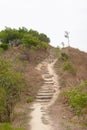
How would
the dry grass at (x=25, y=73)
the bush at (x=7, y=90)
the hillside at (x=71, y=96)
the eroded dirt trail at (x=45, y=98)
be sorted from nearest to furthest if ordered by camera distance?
the hillside at (x=71, y=96) → the eroded dirt trail at (x=45, y=98) → the bush at (x=7, y=90) → the dry grass at (x=25, y=73)

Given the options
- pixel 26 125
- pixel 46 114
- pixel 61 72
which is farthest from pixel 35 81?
pixel 26 125

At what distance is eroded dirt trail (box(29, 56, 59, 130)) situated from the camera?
A: 1669 centimetres

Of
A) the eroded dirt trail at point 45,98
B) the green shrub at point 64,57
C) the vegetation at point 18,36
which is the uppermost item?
the vegetation at point 18,36

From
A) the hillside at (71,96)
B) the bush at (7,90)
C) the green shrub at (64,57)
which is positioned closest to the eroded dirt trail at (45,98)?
the hillside at (71,96)

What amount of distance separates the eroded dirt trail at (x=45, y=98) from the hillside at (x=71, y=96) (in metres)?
0.41

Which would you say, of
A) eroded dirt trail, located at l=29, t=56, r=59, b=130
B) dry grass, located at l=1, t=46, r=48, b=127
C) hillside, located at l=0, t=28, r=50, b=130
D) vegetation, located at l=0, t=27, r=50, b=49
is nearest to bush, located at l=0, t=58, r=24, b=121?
hillside, located at l=0, t=28, r=50, b=130

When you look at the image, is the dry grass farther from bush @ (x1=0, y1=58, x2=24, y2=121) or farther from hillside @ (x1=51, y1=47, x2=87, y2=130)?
hillside @ (x1=51, y1=47, x2=87, y2=130)

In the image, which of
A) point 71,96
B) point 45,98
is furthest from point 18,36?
point 71,96

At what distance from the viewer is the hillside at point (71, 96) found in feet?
52.1

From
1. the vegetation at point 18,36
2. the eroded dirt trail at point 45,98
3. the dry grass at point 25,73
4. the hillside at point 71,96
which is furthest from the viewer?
the vegetation at point 18,36

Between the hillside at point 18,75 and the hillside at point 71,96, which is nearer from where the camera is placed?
the hillside at point 71,96

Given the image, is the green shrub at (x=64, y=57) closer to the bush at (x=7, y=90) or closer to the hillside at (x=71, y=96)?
the hillside at (x=71, y=96)

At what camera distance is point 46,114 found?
19047 millimetres

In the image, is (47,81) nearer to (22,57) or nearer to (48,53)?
(22,57)
